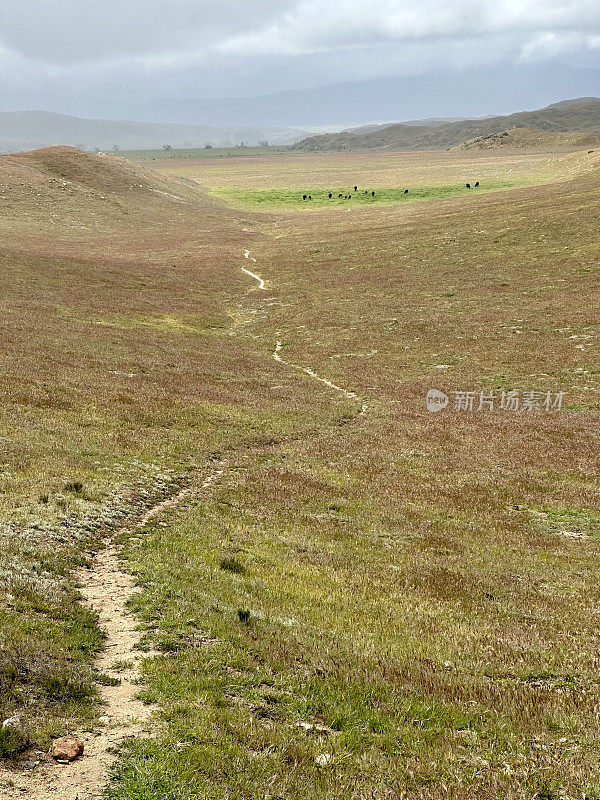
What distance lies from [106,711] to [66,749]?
48.9 inches

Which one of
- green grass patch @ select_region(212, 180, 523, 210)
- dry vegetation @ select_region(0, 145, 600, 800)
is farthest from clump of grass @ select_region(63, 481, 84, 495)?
green grass patch @ select_region(212, 180, 523, 210)

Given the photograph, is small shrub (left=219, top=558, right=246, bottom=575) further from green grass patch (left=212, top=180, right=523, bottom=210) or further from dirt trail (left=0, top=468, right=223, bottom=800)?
green grass patch (left=212, top=180, right=523, bottom=210)

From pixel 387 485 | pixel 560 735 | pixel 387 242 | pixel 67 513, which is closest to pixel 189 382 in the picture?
pixel 387 485

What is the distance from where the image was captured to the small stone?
8.72 metres

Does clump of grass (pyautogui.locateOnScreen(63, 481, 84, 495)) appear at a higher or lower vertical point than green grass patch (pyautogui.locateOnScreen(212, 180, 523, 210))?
lower

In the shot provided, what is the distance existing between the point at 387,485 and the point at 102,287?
161ft

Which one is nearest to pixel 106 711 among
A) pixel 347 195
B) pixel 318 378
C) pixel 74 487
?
pixel 74 487

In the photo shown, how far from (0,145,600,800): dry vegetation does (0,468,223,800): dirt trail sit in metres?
0.33

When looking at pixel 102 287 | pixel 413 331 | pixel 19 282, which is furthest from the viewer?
pixel 102 287

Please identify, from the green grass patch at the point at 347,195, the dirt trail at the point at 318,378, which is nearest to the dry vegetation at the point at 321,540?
the dirt trail at the point at 318,378

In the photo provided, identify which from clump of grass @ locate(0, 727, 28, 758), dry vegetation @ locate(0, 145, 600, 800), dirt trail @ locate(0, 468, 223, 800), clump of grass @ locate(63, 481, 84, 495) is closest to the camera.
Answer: dirt trail @ locate(0, 468, 223, 800)

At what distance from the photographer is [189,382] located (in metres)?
36.9

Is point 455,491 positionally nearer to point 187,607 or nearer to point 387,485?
point 387,485

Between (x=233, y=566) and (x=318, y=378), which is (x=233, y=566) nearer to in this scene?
(x=233, y=566)
